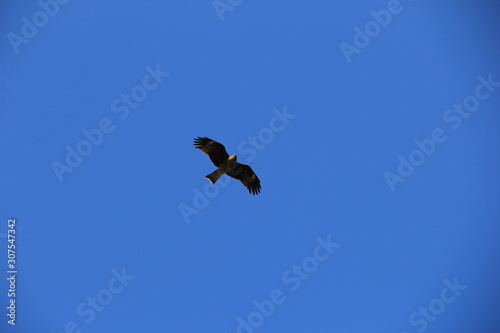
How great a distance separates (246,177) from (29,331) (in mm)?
21306

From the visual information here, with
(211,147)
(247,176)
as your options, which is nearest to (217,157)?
(211,147)

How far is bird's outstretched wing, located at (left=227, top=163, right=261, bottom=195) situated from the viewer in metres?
16.7

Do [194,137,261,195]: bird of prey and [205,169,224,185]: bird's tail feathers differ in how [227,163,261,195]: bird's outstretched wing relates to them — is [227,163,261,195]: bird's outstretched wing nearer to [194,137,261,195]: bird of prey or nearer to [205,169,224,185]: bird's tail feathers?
[194,137,261,195]: bird of prey

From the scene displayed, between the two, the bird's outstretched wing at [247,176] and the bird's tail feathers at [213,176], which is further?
the bird's outstretched wing at [247,176]

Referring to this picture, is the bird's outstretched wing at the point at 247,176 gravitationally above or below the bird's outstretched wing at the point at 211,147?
below

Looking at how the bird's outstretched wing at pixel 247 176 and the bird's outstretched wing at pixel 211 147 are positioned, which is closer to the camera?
the bird's outstretched wing at pixel 211 147

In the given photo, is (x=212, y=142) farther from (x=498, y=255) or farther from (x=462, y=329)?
(x=498, y=255)

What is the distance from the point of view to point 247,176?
56.6ft

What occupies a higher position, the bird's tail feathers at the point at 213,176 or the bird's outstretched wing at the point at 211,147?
the bird's outstretched wing at the point at 211,147

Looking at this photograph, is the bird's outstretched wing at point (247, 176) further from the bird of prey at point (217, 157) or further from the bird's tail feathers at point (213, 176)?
the bird's tail feathers at point (213, 176)

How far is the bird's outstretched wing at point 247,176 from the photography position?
16734 mm

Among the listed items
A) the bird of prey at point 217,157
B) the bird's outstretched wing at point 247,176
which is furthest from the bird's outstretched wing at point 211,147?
the bird's outstretched wing at point 247,176

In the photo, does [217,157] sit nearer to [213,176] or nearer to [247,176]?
[213,176]

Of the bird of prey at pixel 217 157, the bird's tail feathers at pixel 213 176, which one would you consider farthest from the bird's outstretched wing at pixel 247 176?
the bird's tail feathers at pixel 213 176
